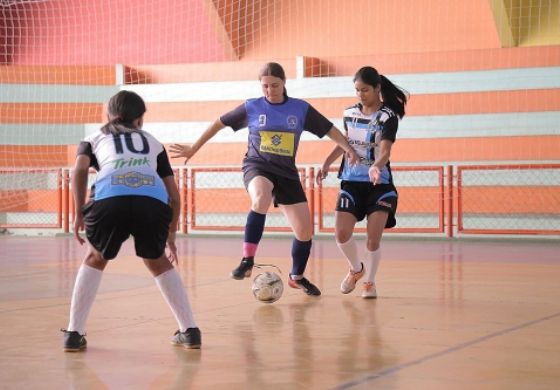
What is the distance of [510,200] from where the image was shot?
15.5 metres

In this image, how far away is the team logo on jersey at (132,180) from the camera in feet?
16.2

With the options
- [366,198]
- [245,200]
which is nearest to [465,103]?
[245,200]

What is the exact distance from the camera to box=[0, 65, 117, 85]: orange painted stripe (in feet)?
60.9

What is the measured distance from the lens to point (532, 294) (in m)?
7.65

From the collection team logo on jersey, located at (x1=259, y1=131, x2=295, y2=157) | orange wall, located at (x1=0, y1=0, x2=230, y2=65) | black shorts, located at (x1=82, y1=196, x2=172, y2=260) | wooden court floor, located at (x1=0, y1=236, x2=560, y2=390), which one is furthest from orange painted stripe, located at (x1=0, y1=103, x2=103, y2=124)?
black shorts, located at (x1=82, y1=196, x2=172, y2=260)

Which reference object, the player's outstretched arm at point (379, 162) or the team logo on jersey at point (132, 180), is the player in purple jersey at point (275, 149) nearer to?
the player's outstretched arm at point (379, 162)

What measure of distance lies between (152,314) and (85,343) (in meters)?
1.43

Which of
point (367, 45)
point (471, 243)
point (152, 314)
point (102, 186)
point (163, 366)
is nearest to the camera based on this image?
point (163, 366)

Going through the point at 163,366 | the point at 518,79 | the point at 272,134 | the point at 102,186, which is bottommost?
the point at 163,366

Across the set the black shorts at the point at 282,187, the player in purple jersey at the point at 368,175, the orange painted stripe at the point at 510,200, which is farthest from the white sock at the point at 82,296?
the orange painted stripe at the point at 510,200

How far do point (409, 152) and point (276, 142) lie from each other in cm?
937

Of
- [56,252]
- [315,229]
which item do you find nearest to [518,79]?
[315,229]

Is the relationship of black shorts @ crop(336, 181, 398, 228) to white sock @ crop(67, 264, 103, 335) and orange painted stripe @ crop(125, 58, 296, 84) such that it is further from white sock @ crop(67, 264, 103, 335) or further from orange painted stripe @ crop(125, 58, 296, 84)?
A: orange painted stripe @ crop(125, 58, 296, 84)

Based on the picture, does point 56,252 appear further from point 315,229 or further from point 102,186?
point 102,186
